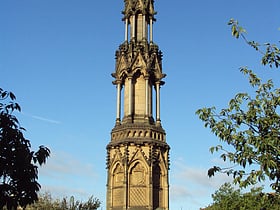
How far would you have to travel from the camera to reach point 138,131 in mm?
28781

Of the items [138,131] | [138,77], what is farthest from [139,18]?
[138,131]

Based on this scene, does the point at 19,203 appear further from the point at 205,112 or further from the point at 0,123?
the point at 205,112

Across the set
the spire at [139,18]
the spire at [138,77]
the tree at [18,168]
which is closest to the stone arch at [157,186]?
the spire at [138,77]

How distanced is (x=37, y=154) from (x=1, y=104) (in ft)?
7.51

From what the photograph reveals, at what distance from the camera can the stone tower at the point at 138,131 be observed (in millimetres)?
27703

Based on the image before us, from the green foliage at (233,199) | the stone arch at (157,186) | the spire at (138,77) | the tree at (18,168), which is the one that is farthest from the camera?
the green foliage at (233,199)

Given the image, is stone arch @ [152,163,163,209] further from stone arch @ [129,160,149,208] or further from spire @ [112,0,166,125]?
spire @ [112,0,166,125]

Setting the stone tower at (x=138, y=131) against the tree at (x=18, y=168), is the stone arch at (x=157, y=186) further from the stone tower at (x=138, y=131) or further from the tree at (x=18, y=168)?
the tree at (x=18, y=168)

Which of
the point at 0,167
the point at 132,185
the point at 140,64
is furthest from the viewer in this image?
the point at 140,64

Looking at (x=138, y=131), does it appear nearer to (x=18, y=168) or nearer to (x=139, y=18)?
(x=139, y=18)

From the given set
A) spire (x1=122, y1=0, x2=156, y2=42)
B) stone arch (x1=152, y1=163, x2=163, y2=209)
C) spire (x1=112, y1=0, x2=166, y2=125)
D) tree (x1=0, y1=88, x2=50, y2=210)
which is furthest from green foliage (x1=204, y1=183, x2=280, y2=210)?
tree (x1=0, y1=88, x2=50, y2=210)

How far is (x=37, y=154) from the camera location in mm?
12453

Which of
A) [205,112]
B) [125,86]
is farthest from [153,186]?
[205,112]

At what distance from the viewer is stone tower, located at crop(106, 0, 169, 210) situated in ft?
90.9
